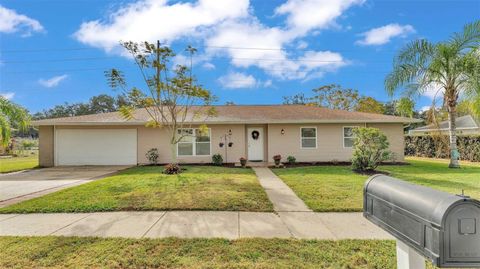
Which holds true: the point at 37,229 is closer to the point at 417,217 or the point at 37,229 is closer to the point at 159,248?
the point at 159,248

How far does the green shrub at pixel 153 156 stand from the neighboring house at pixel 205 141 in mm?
238

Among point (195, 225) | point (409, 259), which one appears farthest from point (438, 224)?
point (195, 225)

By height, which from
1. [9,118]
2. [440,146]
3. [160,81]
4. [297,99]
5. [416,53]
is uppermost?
[297,99]

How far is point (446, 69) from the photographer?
1220cm

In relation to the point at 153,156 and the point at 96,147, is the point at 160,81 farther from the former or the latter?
the point at 96,147

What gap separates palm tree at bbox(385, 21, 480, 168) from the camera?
38.7 ft

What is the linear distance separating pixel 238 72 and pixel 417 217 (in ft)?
80.5

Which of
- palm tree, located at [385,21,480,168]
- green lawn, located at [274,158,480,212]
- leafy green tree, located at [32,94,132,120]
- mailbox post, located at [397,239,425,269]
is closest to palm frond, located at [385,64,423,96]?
palm tree, located at [385,21,480,168]

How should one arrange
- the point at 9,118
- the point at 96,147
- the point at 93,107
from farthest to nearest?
the point at 93,107
the point at 96,147
the point at 9,118

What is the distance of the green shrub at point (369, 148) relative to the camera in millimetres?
10383

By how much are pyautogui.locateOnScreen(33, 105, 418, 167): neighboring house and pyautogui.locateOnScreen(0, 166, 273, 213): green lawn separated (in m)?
6.21

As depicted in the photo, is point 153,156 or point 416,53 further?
point 153,156

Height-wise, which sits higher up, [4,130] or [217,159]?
[4,130]

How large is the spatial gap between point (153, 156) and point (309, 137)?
8826mm
